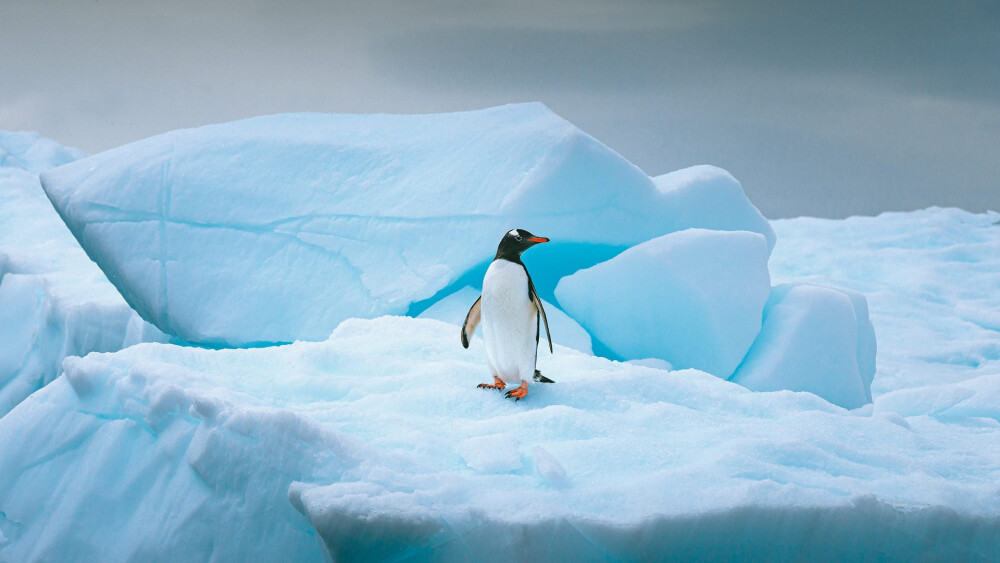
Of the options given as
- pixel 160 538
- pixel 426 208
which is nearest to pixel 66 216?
pixel 426 208

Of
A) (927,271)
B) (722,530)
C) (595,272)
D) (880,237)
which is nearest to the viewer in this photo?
(722,530)

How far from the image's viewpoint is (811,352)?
187 inches

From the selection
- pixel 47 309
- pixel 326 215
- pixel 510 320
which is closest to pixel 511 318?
pixel 510 320

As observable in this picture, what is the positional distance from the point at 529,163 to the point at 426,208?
0.73 m

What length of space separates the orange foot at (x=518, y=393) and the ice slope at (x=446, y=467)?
3 cm

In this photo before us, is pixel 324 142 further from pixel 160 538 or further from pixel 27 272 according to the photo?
pixel 27 272

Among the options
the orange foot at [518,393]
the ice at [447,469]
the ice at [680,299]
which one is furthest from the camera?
the ice at [680,299]

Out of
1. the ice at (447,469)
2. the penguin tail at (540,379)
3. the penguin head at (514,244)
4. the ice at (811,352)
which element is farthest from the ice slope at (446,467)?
the ice at (811,352)

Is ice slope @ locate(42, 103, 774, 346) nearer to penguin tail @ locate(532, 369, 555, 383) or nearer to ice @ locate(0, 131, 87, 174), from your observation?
penguin tail @ locate(532, 369, 555, 383)

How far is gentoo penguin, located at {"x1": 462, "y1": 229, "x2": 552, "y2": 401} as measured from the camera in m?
2.75

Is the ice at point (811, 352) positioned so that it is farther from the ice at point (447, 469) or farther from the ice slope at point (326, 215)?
the ice at point (447, 469)

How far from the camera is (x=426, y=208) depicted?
4.81 meters

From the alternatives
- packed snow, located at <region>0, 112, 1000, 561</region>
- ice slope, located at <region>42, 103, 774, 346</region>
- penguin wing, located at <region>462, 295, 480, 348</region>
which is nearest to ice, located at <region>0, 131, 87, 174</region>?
packed snow, located at <region>0, 112, 1000, 561</region>

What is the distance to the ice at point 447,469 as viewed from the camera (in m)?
2.04
